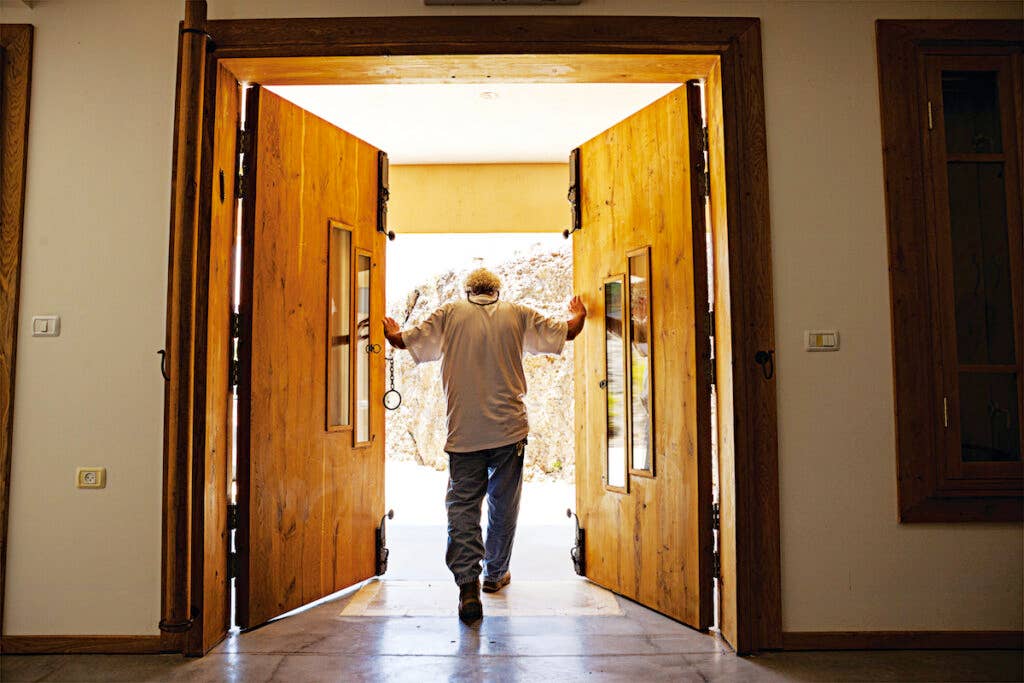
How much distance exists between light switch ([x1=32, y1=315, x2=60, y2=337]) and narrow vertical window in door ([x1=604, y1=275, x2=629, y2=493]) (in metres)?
2.26

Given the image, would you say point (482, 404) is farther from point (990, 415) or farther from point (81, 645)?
point (990, 415)

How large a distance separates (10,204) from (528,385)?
6.69 meters

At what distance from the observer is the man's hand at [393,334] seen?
10.0ft

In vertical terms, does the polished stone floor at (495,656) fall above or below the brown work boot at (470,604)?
below

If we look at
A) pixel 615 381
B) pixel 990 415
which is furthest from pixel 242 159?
pixel 990 415

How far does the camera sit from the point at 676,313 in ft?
8.64

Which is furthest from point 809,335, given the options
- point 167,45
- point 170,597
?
point 167,45

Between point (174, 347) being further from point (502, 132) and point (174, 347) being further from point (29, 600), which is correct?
point (502, 132)

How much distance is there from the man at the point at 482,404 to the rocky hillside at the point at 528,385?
501 cm

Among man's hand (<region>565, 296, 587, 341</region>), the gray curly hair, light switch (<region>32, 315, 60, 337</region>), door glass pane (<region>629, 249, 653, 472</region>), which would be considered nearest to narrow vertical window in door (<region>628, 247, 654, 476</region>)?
door glass pane (<region>629, 249, 653, 472</region>)

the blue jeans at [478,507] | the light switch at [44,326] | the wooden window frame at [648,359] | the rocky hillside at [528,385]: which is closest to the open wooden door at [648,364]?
the wooden window frame at [648,359]

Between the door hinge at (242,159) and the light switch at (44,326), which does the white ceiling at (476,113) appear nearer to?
the door hinge at (242,159)

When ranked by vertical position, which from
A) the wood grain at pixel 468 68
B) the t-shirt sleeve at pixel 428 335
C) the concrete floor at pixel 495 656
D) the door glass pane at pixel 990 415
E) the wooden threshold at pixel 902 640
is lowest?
the concrete floor at pixel 495 656

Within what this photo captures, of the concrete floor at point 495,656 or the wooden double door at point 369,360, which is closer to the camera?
the concrete floor at point 495,656
